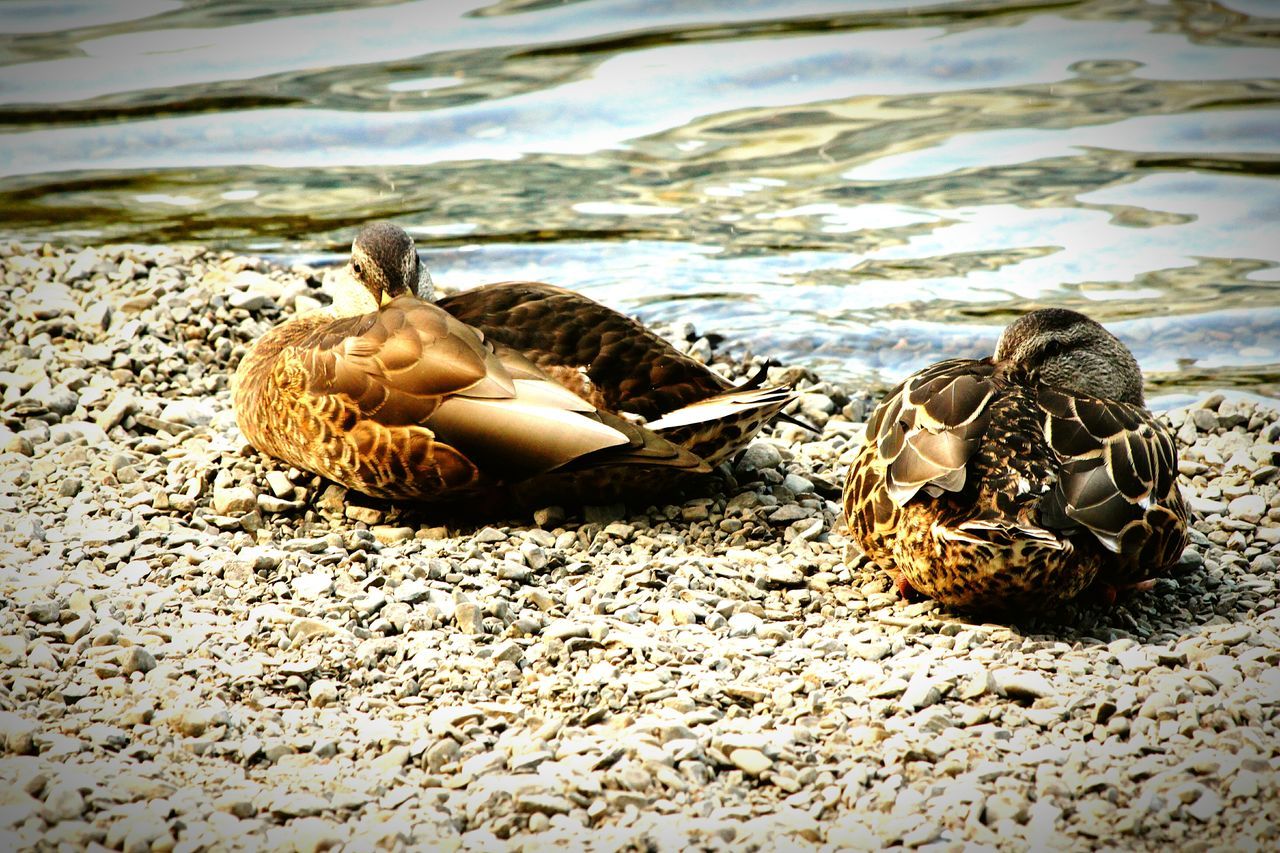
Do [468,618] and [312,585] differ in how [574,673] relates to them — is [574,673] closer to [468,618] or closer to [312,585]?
[468,618]

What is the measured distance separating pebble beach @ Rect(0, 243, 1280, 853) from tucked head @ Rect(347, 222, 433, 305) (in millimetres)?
898

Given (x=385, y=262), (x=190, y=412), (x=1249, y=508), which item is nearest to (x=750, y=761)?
(x=1249, y=508)

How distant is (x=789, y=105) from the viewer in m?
10.4

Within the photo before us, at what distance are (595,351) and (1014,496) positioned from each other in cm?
179

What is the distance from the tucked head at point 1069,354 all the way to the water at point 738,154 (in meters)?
2.06

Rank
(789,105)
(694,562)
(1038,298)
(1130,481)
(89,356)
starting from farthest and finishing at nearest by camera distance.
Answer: (789,105)
(1038,298)
(89,356)
(694,562)
(1130,481)

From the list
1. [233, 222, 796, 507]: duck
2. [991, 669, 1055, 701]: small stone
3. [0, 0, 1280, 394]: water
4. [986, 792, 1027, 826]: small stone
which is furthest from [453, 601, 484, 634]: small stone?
[0, 0, 1280, 394]: water

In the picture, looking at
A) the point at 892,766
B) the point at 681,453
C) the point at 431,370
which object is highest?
the point at 431,370

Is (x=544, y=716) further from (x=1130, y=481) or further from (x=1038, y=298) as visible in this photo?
(x=1038, y=298)

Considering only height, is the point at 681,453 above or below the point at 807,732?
above

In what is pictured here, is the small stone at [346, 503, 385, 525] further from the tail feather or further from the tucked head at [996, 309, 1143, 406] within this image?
the tucked head at [996, 309, 1143, 406]

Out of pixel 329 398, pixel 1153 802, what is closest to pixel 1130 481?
pixel 1153 802

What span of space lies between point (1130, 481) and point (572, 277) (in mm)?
4799

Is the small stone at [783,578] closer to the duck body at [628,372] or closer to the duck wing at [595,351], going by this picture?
the duck body at [628,372]
